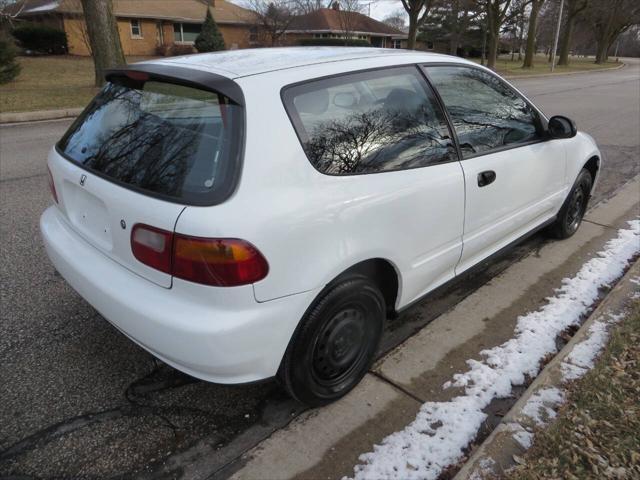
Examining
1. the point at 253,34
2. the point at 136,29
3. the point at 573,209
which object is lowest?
the point at 573,209

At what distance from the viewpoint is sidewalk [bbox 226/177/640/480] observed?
7.19 feet

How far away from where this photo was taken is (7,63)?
16766 mm

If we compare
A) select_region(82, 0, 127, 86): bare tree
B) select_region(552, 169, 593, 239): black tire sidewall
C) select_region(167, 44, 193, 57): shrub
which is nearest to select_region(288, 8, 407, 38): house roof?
select_region(167, 44, 193, 57): shrub

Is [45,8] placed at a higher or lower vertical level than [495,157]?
higher

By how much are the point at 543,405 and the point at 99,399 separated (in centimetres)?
216

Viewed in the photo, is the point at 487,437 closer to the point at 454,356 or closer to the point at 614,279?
the point at 454,356

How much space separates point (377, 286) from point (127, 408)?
1.38 meters

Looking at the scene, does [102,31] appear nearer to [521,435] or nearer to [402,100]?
[402,100]

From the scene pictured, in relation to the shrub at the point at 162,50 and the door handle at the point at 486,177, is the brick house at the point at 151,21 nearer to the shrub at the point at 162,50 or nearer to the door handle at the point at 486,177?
the shrub at the point at 162,50

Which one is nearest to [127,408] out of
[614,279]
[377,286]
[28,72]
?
[377,286]

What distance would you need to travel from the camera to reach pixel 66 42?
105ft

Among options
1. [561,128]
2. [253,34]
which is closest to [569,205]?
[561,128]

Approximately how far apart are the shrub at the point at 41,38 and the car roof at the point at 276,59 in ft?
112

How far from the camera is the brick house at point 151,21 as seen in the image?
3278 centimetres
